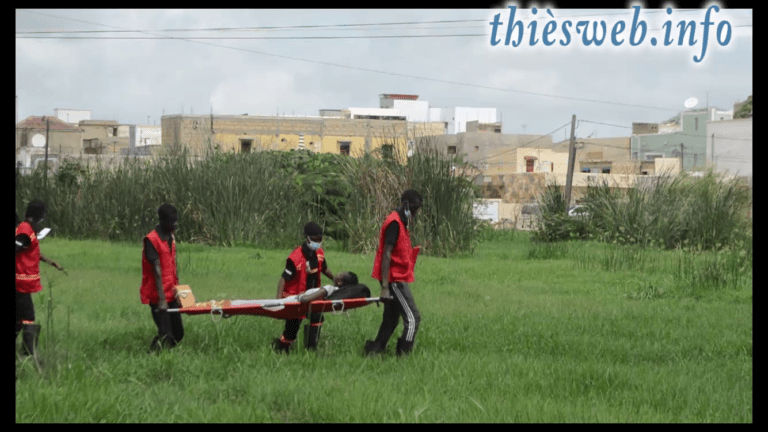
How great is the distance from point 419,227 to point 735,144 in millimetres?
51281

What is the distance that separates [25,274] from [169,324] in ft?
4.66

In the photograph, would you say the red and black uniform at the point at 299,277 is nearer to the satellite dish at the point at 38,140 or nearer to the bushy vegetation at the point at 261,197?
the bushy vegetation at the point at 261,197

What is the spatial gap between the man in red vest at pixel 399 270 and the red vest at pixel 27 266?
3.26 meters

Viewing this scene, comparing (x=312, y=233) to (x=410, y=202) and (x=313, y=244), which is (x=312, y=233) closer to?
(x=313, y=244)

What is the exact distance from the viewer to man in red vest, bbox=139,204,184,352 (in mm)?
8875

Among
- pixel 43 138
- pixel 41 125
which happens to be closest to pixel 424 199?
pixel 43 138

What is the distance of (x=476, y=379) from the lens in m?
8.12

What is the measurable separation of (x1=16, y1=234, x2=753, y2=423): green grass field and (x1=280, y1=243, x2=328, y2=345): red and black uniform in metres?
0.26

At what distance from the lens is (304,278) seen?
31.4ft

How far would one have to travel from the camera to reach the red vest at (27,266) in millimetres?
8609

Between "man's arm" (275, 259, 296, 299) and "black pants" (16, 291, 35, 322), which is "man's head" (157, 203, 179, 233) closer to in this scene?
"man's arm" (275, 259, 296, 299)

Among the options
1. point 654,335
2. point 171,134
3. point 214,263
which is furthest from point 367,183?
point 171,134

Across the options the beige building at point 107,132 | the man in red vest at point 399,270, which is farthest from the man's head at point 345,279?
the beige building at point 107,132

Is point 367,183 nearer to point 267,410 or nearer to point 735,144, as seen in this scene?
point 267,410
